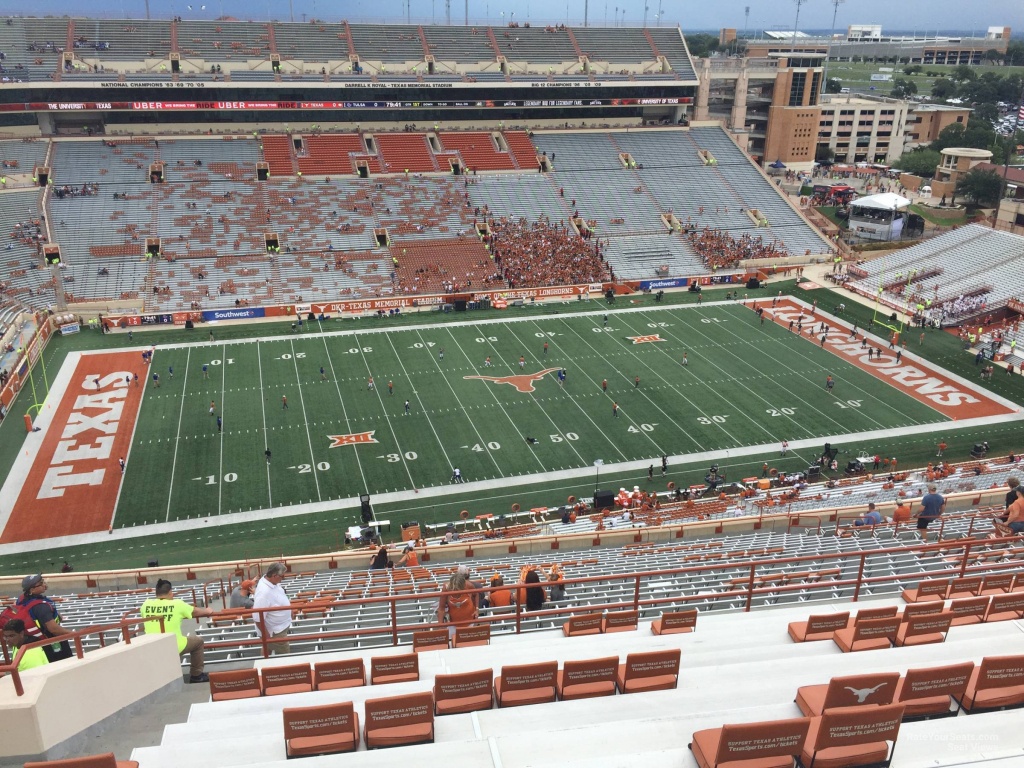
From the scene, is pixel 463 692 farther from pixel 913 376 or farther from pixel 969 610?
pixel 913 376

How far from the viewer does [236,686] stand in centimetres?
810

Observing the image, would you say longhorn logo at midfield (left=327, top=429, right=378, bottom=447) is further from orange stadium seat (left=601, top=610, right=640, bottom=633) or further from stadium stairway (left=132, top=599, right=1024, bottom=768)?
orange stadium seat (left=601, top=610, right=640, bottom=633)

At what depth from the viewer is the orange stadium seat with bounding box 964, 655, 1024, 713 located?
264 inches

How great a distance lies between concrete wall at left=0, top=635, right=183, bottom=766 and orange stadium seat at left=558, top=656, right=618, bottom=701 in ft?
14.2

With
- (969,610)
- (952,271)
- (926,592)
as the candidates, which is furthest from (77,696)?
(952,271)

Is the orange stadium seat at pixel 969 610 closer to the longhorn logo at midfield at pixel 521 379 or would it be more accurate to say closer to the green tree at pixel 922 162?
the longhorn logo at midfield at pixel 521 379

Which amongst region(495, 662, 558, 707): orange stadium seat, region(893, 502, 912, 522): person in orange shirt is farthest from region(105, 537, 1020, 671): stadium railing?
region(893, 502, 912, 522): person in orange shirt

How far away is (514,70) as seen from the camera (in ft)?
213

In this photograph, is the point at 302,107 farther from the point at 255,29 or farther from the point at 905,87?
the point at 905,87

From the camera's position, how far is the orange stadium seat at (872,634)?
27.3 ft

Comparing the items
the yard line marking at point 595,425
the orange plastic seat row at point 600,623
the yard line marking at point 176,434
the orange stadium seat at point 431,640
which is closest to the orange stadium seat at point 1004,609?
the orange plastic seat row at point 600,623

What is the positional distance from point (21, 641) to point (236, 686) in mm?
2494

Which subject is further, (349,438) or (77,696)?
(349,438)

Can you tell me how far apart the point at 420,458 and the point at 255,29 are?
156ft
